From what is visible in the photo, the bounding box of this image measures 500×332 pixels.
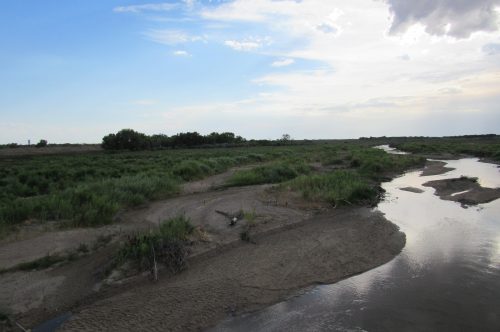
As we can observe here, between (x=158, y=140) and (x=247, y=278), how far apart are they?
84741mm

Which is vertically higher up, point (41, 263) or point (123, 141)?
point (123, 141)

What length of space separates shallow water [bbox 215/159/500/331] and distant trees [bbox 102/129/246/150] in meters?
74.1

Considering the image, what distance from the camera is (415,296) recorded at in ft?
25.7

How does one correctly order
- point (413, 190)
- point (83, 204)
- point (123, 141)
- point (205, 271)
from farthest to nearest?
point (123, 141), point (413, 190), point (83, 204), point (205, 271)

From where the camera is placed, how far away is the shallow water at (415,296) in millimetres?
6766

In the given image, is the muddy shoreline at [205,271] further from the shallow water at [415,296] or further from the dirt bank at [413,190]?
the dirt bank at [413,190]

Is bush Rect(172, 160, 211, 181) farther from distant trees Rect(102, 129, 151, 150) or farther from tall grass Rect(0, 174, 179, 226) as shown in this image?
distant trees Rect(102, 129, 151, 150)

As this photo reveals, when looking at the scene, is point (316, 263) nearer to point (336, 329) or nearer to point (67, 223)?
point (336, 329)

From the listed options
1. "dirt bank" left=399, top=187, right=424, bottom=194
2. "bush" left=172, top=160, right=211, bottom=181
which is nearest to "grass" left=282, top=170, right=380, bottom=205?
"dirt bank" left=399, top=187, right=424, bottom=194

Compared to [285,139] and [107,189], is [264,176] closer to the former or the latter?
[107,189]

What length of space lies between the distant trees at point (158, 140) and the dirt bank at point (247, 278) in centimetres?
7198

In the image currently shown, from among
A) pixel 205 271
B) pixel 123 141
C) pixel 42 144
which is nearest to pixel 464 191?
pixel 205 271

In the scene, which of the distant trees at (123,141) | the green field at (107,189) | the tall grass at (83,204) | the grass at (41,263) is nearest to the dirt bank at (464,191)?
the green field at (107,189)

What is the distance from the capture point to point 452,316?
23.0 feet
